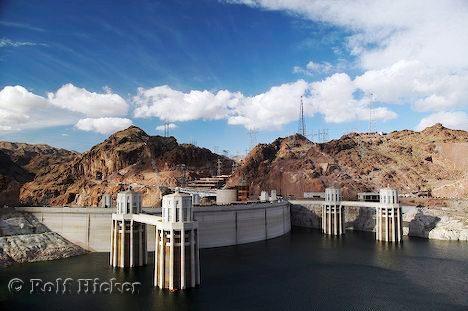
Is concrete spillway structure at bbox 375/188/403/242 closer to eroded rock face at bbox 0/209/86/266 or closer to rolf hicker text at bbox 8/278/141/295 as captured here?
rolf hicker text at bbox 8/278/141/295

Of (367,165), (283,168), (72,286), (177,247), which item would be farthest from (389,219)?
(72,286)

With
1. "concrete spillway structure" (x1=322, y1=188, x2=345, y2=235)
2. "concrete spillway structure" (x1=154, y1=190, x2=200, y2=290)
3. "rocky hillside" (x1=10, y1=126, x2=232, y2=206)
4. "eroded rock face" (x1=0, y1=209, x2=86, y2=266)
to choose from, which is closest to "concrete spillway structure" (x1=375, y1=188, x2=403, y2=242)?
"concrete spillway structure" (x1=322, y1=188, x2=345, y2=235)

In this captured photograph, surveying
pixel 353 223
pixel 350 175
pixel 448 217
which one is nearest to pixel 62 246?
pixel 353 223

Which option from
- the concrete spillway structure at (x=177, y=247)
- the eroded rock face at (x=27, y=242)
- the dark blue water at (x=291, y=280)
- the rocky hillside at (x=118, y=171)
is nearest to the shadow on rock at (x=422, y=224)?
the dark blue water at (x=291, y=280)

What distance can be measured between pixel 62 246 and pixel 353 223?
80514 millimetres

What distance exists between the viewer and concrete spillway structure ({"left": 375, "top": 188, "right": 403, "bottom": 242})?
3708 inches

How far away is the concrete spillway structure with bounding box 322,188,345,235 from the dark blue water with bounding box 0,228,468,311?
67.2ft

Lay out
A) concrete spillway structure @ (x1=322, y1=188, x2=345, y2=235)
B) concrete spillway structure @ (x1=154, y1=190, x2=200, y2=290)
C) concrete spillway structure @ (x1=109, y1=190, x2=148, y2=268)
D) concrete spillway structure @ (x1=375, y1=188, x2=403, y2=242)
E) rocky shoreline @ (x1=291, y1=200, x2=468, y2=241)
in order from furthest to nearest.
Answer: concrete spillway structure @ (x1=322, y1=188, x2=345, y2=235) → rocky shoreline @ (x1=291, y1=200, x2=468, y2=241) → concrete spillway structure @ (x1=375, y1=188, x2=403, y2=242) → concrete spillway structure @ (x1=109, y1=190, x2=148, y2=268) → concrete spillway structure @ (x1=154, y1=190, x2=200, y2=290)

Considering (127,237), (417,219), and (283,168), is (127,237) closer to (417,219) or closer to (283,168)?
(417,219)

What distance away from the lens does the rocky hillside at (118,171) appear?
16275 centimetres

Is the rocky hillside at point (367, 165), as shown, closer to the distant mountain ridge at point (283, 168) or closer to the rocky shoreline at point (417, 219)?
the distant mountain ridge at point (283, 168)

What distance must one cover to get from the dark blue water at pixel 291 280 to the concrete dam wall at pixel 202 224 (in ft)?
9.61

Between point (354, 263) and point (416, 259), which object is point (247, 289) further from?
point (416, 259)

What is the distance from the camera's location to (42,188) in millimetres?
173750
